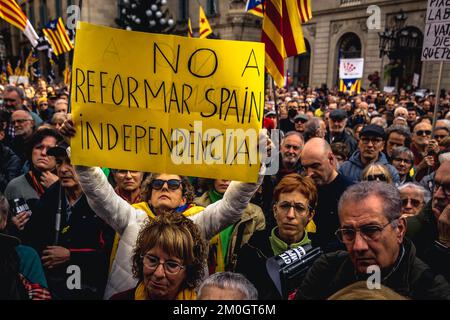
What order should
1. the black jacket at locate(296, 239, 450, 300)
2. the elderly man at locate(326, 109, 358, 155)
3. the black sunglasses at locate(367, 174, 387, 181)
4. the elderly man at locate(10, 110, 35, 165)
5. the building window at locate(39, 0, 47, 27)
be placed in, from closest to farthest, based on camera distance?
Result: the black jacket at locate(296, 239, 450, 300)
the black sunglasses at locate(367, 174, 387, 181)
the elderly man at locate(10, 110, 35, 165)
the elderly man at locate(326, 109, 358, 155)
the building window at locate(39, 0, 47, 27)

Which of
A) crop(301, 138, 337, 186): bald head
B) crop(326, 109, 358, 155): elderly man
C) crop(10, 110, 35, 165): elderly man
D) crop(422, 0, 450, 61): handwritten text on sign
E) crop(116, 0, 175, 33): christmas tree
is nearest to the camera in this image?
crop(301, 138, 337, 186): bald head

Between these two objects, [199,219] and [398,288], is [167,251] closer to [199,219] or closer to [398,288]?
[199,219]

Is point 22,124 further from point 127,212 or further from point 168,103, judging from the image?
point 168,103

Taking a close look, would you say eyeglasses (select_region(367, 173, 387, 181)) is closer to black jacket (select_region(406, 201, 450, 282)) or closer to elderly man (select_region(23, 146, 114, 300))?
black jacket (select_region(406, 201, 450, 282))

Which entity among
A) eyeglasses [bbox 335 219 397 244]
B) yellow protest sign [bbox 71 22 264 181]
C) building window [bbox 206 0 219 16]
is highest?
building window [bbox 206 0 219 16]

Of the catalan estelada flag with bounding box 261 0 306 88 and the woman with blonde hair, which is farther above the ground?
the catalan estelada flag with bounding box 261 0 306 88

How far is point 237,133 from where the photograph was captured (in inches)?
80.1

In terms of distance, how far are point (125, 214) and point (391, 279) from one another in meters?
1.40

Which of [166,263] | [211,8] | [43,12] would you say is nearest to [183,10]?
[211,8]

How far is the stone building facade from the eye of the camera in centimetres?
2034

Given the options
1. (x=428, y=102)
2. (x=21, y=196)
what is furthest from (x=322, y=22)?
(x=21, y=196)

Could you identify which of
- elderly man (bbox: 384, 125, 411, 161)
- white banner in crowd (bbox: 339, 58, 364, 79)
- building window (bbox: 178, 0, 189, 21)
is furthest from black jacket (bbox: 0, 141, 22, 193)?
building window (bbox: 178, 0, 189, 21)

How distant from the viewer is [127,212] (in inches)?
88.5

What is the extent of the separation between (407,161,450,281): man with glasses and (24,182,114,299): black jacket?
A: 1777mm
